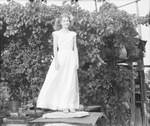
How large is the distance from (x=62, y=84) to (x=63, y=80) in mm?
68

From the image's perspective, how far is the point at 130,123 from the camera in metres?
6.05

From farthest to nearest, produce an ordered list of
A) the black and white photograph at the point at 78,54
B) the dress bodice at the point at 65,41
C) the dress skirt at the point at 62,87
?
1. the black and white photograph at the point at 78,54
2. the dress bodice at the point at 65,41
3. the dress skirt at the point at 62,87

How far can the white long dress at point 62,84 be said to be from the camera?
3.65 metres

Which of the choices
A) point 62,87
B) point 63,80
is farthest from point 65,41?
point 62,87

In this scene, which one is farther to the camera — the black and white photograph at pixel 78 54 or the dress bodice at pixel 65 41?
the black and white photograph at pixel 78 54

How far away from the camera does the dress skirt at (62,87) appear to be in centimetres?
365

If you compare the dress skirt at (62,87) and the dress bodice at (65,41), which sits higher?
the dress bodice at (65,41)

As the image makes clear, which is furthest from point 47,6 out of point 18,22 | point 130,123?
point 130,123

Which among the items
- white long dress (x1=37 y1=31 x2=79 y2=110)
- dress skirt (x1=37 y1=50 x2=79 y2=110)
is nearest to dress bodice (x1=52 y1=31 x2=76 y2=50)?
white long dress (x1=37 y1=31 x2=79 y2=110)

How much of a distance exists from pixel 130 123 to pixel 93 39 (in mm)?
2637

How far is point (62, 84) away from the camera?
3773mm

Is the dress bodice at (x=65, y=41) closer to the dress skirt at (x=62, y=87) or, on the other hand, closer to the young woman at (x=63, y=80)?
the young woman at (x=63, y=80)

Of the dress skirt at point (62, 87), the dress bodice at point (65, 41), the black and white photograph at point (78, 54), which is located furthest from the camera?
the black and white photograph at point (78, 54)

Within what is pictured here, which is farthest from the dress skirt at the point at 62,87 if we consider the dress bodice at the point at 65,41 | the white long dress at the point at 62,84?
the dress bodice at the point at 65,41
